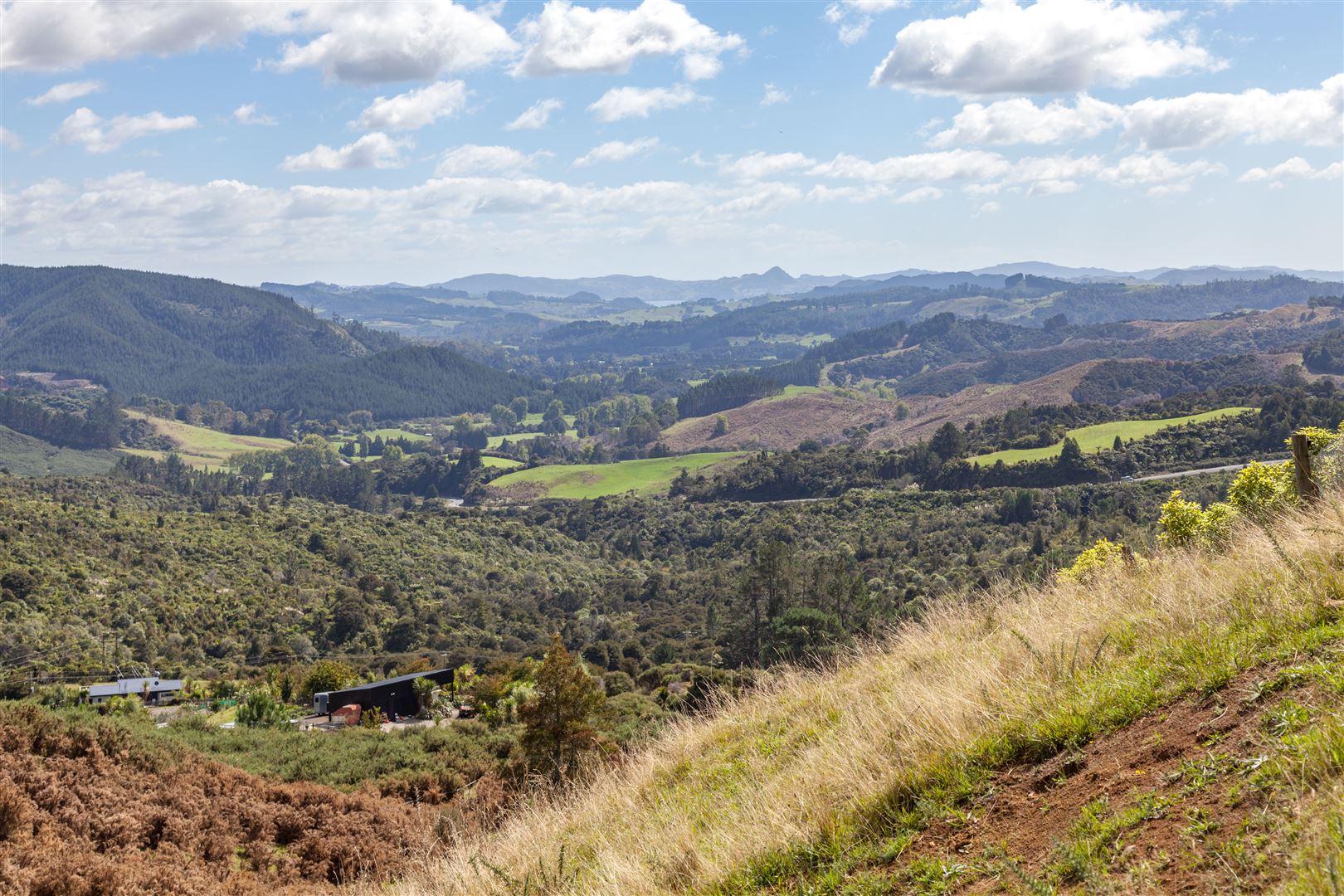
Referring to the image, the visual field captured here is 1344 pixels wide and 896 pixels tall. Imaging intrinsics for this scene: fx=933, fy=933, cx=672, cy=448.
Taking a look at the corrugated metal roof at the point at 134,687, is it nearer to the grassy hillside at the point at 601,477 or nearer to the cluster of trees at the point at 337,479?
the grassy hillside at the point at 601,477

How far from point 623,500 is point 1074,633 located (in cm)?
11727

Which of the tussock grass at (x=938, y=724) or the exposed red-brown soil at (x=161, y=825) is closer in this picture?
the tussock grass at (x=938, y=724)

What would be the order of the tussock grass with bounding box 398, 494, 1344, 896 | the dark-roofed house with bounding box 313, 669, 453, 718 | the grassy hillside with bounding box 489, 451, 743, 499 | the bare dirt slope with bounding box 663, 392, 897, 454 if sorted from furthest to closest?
the bare dirt slope with bounding box 663, 392, 897, 454 < the grassy hillside with bounding box 489, 451, 743, 499 < the dark-roofed house with bounding box 313, 669, 453, 718 < the tussock grass with bounding box 398, 494, 1344, 896

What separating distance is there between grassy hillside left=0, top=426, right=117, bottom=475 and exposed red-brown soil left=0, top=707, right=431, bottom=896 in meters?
174

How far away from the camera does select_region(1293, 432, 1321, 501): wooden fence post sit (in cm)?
914

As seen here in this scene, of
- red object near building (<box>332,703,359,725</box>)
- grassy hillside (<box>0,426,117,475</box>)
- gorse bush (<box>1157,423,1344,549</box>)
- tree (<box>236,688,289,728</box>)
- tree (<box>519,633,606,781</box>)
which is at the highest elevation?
gorse bush (<box>1157,423,1344,549</box>)

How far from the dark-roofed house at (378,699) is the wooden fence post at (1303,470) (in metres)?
28.8

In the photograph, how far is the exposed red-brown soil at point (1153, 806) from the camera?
379cm

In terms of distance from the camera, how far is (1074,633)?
6797 mm

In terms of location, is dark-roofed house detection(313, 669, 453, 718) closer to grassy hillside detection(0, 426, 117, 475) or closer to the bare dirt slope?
the bare dirt slope

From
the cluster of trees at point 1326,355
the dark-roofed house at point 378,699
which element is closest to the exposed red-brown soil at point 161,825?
the dark-roofed house at point 378,699

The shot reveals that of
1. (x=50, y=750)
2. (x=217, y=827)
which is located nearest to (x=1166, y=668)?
(x=217, y=827)

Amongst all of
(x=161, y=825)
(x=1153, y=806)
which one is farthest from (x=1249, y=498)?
(x=161, y=825)

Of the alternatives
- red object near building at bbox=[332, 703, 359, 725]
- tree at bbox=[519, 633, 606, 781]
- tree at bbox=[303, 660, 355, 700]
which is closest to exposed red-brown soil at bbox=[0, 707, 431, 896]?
tree at bbox=[519, 633, 606, 781]
